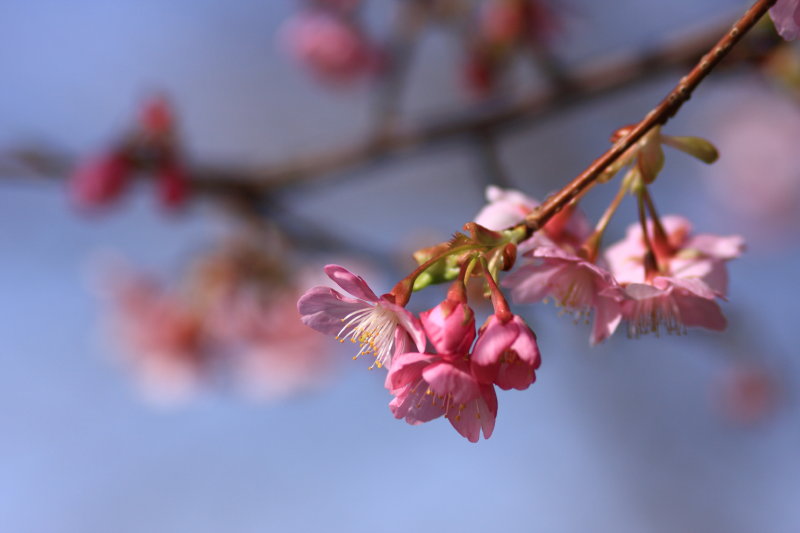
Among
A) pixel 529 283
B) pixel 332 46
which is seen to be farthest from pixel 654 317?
pixel 332 46

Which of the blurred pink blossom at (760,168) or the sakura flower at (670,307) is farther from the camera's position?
the blurred pink blossom at (760,168)

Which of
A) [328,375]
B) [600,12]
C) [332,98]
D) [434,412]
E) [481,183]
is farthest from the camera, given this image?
[332,98]

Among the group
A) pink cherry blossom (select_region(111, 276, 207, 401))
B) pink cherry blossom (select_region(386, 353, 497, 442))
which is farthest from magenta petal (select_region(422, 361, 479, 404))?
pink cherry blossom (select_region(111, 276, 207, 401))

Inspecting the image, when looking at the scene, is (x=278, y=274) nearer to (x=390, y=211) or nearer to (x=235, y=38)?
(x=390, y=211)

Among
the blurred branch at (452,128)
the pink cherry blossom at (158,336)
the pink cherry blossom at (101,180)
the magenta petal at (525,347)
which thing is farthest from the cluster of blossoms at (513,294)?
the pink cherry blossom at (158,336)

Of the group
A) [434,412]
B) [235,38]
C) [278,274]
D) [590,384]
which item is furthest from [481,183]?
[235,38]

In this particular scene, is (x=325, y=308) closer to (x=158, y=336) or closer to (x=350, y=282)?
(x=350, y=282)

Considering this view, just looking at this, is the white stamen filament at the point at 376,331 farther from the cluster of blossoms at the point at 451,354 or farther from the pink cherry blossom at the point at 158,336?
the pink cherry blossom at the point at 158,336
